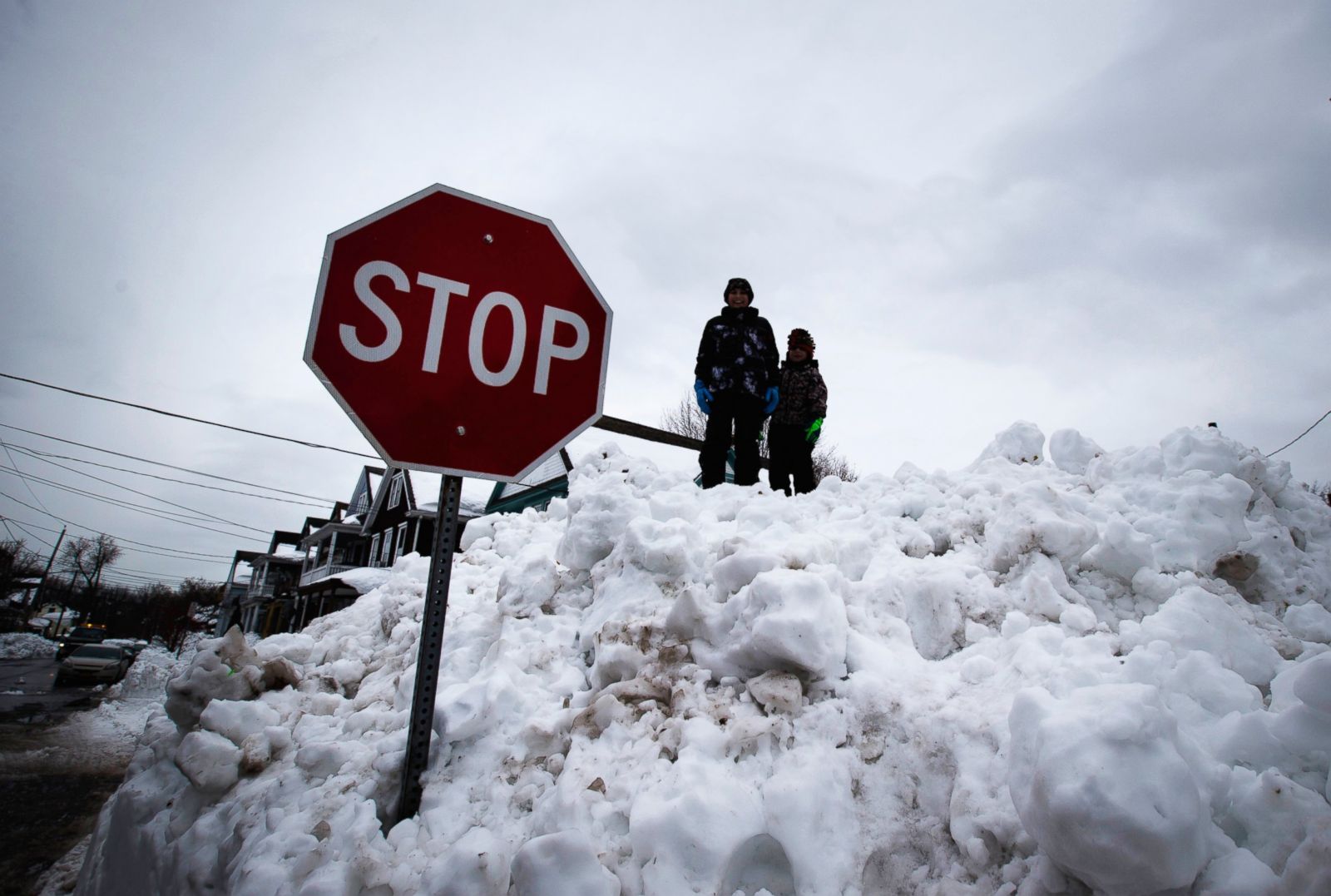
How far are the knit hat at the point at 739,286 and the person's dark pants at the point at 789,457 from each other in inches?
49.6

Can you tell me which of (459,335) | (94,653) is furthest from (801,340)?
(94,653)

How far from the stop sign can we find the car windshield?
26881mm

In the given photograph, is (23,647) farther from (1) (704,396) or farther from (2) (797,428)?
(2) (797,428)

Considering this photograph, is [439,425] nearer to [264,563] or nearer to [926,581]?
[926,581]

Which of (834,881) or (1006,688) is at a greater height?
(1006,688)

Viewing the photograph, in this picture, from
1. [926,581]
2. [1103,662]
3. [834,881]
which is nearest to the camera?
[834,881]

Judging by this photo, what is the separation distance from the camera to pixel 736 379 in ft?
17.0

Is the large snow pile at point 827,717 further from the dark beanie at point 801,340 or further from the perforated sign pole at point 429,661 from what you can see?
the dark beanie at point 801,340

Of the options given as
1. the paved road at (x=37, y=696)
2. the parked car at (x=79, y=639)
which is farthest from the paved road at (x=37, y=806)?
the parked car at (x=79, y=639)

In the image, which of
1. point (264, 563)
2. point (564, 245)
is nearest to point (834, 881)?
point (564, 245)

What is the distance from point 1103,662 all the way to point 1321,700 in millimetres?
482

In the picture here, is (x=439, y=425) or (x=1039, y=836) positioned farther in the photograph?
(x=439, y=425)

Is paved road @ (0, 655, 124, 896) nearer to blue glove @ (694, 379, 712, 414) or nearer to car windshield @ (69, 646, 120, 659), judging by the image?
blue glove @ (694, 379, 712, 414)

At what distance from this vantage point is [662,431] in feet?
27.6
